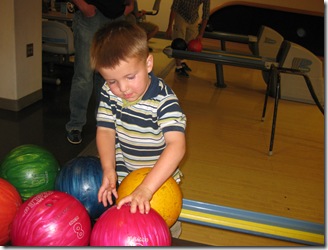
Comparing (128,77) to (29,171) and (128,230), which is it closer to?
(128,230)

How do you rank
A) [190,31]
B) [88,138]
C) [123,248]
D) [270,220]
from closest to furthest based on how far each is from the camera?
[123,248], [270,220], [88,138], [190,31]

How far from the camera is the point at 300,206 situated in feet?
7.92

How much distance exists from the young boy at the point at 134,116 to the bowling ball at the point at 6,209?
0.30m

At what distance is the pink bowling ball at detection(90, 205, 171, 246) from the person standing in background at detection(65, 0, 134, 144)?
182 cm

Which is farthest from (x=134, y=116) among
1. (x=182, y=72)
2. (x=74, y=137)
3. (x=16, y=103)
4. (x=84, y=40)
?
(x=182, y=72)

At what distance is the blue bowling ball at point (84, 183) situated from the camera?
1351mm

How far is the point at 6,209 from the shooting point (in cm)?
120

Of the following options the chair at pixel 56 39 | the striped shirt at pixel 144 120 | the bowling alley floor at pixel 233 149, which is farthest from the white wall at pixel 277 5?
the striped shirt at pixel 144 120

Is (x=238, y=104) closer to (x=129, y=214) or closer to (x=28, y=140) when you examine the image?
(x=28, y=140)

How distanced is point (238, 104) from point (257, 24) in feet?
16.9

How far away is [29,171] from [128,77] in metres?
0.70

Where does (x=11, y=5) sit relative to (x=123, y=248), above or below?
above

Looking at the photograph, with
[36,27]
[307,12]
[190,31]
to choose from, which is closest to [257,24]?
[307,12]

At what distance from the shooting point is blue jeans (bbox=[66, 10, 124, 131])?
2.61m
